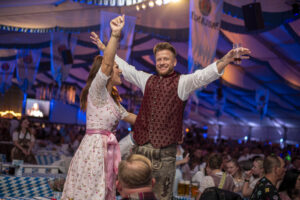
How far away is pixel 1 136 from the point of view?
1009 cm

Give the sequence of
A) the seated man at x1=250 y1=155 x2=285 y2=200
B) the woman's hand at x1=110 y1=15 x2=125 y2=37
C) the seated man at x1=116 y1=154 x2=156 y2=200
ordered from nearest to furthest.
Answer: the seated man at x1=116 y1=154 x2=156 y2=200 → the woman's hand at x1=110 y1=15 x2=125 y2=37 → the seated man at x1=250 y1=155 x2=285 y2=200

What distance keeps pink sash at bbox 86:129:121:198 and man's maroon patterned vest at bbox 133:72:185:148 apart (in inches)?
5.5

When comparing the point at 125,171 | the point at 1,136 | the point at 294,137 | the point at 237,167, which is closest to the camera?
the point at 125,171

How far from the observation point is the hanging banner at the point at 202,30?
5.75 meters

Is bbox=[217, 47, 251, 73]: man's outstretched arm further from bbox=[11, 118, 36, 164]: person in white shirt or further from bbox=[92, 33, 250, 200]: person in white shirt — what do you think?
bbox=[11, 118, 36, 164]: person in white shirt

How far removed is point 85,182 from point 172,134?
1.80ft

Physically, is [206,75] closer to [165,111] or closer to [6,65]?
[165,111]

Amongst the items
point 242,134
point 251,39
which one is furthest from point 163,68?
point 242,134

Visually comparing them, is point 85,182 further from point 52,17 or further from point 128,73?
point 52,17

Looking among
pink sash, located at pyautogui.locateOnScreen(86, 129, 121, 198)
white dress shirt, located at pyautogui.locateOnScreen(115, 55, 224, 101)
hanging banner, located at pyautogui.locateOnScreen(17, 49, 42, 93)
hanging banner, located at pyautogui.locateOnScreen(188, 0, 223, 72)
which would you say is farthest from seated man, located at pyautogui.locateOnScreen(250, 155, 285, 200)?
hanging banner, located at pyautogui.locateOnScreen(17, 49, 42, 93)

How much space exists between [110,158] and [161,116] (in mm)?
383

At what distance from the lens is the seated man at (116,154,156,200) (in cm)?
139

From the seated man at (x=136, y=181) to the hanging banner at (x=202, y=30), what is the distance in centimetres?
460

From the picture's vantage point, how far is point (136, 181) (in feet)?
4.60
